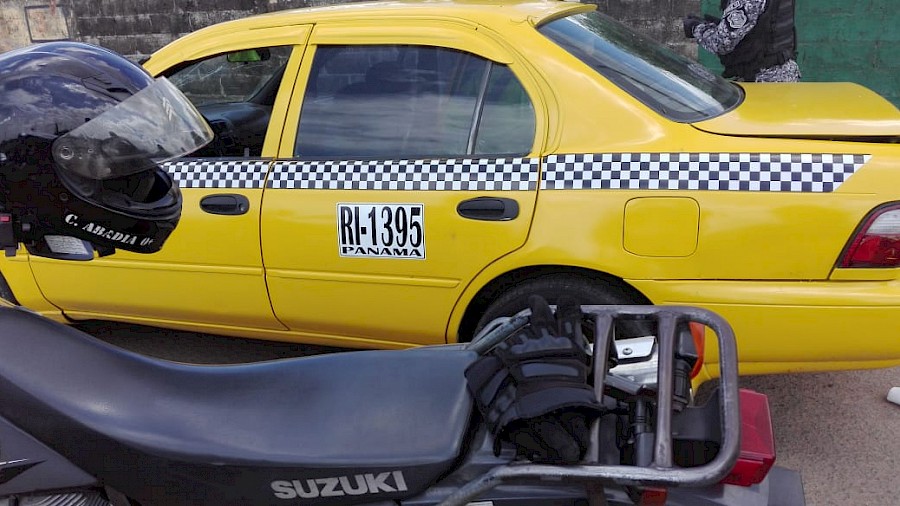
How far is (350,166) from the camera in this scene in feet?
9.33

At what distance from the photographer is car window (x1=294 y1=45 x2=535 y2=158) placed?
107 inches

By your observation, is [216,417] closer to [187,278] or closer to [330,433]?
[330,433]

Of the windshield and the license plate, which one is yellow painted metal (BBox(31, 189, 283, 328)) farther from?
the windshield

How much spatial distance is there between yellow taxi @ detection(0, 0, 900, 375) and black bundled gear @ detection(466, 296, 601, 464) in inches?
47.9

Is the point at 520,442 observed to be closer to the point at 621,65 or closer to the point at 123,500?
the point at 123,500

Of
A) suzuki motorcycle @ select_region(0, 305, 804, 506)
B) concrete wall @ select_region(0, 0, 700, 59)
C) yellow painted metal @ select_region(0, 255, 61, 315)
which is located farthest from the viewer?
concrete wall @ select_region(0, 0, 700, 59)

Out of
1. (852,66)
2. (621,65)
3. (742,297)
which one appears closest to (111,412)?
(742,297)

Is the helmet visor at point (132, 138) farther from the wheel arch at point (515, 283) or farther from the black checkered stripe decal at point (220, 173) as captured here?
the wheel arch at point (515, 283)

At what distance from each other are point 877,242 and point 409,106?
1682 millimetres

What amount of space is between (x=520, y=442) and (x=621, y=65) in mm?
1940

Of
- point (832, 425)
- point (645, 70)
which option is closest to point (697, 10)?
point (645, 70)

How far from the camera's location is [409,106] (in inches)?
113

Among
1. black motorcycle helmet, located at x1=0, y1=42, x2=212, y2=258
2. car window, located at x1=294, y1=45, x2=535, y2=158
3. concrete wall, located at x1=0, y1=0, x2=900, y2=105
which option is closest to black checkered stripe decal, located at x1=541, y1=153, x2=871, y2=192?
car window, located at x1=294, y1=45, x2=535, y2=158

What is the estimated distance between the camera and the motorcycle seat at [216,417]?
1376mm
